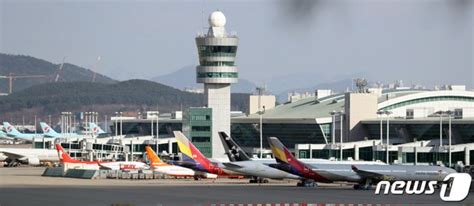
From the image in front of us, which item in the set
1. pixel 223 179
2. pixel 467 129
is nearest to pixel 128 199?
pixel 223 179

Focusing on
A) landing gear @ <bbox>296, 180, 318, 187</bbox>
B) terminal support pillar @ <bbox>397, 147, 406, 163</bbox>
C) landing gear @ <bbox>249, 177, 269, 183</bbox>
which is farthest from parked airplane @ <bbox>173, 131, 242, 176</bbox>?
terminal support pillar @ <bbox>397, 147, 406, 163</bbox>

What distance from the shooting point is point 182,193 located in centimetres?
11125

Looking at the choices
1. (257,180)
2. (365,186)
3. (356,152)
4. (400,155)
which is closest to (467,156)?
(400,155)

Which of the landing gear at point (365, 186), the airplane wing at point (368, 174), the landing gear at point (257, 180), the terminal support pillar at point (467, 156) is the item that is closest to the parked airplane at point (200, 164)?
the landing gear at point (257, 180)

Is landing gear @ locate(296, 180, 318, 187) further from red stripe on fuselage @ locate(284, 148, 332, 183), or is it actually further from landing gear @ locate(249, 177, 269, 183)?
landing gear @ locate(249, 177, 269, 183)

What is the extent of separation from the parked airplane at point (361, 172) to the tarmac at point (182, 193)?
1366mm

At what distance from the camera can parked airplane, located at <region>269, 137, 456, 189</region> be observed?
401 ft

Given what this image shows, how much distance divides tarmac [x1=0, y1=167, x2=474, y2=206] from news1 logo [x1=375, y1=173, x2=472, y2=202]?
2246 millimetres

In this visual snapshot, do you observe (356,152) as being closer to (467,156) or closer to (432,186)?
(467,156)

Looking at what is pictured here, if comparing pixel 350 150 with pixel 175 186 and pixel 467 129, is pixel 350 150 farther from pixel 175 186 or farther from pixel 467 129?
pixel 175 186

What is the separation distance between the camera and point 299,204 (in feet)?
309

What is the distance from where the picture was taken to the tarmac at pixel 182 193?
320 feet

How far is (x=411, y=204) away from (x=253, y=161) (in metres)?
41.1

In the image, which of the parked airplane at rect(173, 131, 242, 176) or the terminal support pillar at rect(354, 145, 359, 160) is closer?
the parked airplane at rect(173, 131, 242, 176)
